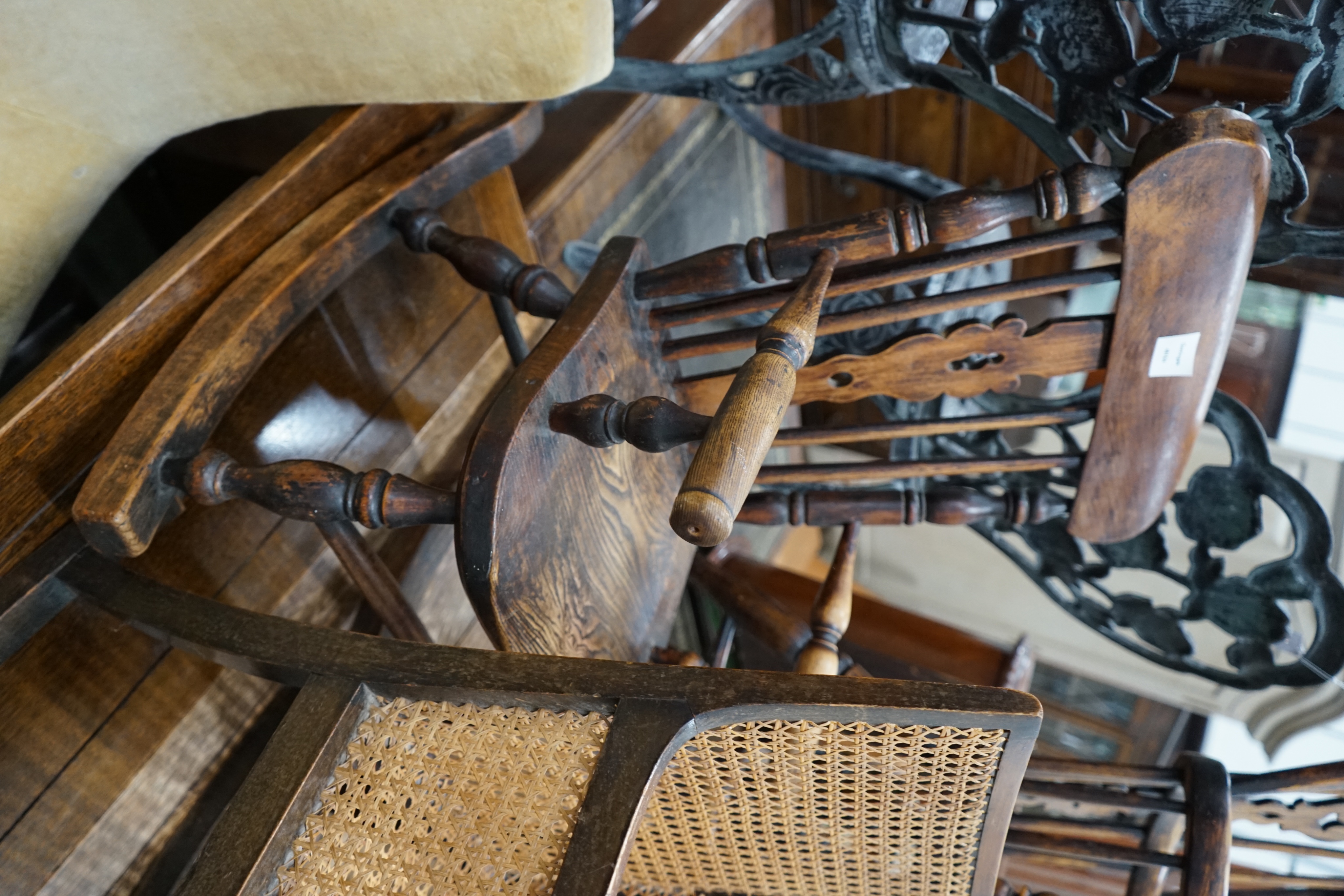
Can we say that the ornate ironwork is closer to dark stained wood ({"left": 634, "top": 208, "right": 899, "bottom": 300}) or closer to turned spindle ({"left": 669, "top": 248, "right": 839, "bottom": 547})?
dark stained wood ({"left": 634, "top": 208, "right": 899, "bottom": 300})

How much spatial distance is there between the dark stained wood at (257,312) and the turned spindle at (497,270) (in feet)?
0.16

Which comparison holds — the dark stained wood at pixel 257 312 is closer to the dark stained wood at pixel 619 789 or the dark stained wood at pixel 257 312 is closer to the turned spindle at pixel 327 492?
the turned spindle at pixel 327 492

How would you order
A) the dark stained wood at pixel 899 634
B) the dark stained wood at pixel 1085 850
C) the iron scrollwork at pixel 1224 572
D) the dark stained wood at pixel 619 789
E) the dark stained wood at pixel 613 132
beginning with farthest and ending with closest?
the dark stained wood at pixel 899 634 < the dark stained wood at pixel 613 132 < the iron scrollwork at pixel 1224 572 < the dark stained wood at pixel 1085 850 < the dark stained wood at pixel 619 789

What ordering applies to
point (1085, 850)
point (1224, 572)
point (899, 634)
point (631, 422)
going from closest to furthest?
point (631, 422) → point (1085, 850) → point (1224, 572) → point (899, 634)

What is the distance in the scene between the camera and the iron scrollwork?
39.3 inches

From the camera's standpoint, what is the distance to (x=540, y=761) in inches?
22.8

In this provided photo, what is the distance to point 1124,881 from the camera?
1257mm

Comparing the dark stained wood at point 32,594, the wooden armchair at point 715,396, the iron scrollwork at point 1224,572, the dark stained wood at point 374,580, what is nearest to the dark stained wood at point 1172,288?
the wooden armchair at point 715,396

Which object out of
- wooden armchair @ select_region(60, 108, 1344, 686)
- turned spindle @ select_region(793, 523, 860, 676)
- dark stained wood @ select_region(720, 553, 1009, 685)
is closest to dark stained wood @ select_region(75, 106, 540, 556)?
wooden armchair @ select_region(60, 108, 1344, 686)

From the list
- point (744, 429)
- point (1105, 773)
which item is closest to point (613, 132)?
point (744, 429)

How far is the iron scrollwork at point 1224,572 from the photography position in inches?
39.3

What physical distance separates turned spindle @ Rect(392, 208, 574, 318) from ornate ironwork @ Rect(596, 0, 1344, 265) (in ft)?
1.34

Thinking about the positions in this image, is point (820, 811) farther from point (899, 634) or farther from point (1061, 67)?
point (899, 634)

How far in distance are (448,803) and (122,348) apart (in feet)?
1.47
